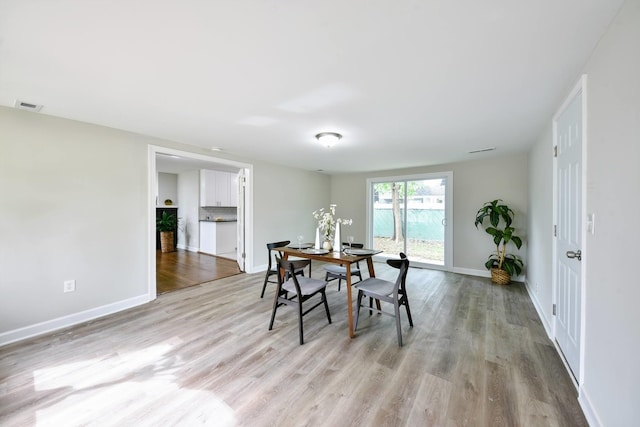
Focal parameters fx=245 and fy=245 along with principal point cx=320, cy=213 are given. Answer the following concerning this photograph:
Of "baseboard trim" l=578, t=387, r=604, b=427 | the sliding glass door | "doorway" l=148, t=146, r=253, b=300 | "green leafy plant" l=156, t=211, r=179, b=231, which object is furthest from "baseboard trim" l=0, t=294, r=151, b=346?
the sliding glass door

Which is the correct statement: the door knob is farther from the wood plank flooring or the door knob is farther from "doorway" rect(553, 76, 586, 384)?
the wood plank flooring

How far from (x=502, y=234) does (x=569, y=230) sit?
238 centimetres

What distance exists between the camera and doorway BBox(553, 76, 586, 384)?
173 cm

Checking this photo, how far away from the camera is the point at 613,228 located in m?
1.26

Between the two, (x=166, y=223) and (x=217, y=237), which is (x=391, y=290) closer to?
(x=217, y=237)

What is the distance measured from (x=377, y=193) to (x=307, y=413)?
5.20 m

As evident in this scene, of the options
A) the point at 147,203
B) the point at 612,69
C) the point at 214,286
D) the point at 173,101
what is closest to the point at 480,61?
the point at 612,69

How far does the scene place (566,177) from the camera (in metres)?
2.06

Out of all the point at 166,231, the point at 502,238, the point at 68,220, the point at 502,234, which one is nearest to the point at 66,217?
the point at 68,220

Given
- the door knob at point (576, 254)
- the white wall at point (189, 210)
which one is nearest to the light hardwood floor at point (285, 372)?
the door knob at point (576, 254)

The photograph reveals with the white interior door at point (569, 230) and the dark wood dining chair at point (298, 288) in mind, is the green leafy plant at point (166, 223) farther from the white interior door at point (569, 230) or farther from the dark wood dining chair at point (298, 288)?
the white interior door at point (569, 230)

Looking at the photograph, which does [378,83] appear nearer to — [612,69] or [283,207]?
[612,69]

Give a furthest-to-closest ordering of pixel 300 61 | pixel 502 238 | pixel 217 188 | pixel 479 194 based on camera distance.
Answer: pixel 217 188, pixel 479 194, pixel 502 238, pixel 300 61

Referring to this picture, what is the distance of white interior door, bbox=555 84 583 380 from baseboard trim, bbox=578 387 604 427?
0.77 ft
